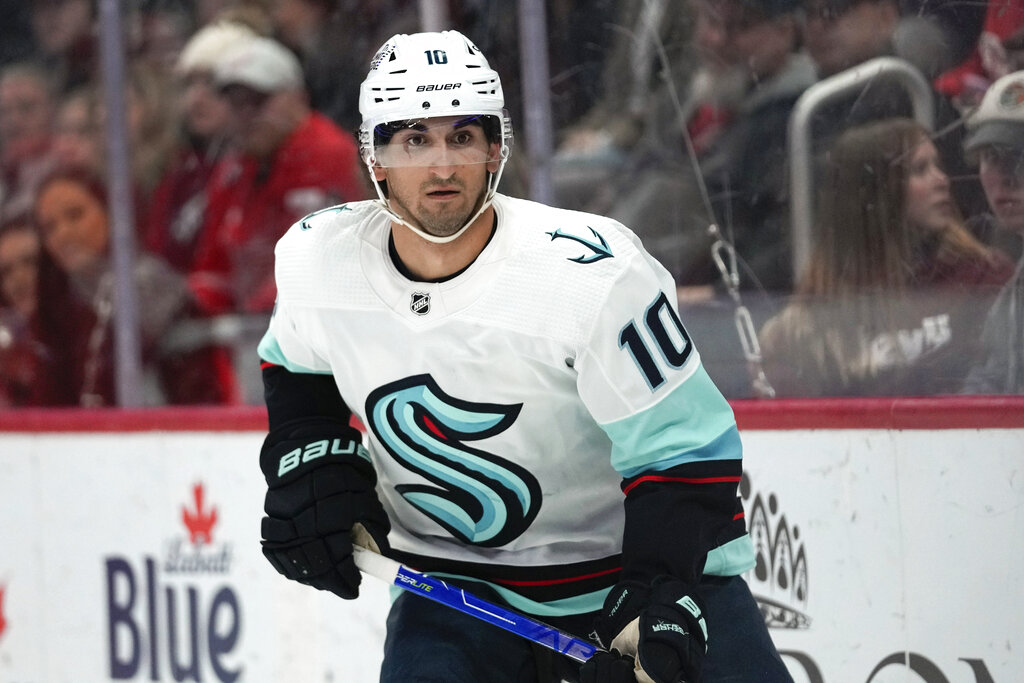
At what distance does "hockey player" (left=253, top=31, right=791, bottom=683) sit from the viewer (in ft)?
7.11

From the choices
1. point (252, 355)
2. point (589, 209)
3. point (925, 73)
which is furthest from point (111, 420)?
point (925, 73)

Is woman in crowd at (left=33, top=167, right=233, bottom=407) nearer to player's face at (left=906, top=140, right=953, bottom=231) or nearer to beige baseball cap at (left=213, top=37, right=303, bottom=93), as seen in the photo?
beige baseball cap at (left=213, top=37, right=303, bottom=93)

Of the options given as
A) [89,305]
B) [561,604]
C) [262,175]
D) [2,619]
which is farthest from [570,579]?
[2,619]

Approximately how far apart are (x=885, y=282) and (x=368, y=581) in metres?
1.42

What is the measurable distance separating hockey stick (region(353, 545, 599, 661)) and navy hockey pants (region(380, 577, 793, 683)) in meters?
0.03

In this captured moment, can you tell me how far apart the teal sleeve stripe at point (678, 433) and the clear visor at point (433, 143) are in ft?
1.65

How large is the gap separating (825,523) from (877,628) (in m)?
0.24

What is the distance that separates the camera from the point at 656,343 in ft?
7.17

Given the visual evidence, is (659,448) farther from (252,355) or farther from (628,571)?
(252,355)

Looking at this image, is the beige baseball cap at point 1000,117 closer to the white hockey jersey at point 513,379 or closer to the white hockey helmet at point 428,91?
the white hockey jersey at point 513,379

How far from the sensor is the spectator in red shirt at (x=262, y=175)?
12.4 feet

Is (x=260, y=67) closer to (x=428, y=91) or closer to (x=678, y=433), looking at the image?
(x=428, y=91)

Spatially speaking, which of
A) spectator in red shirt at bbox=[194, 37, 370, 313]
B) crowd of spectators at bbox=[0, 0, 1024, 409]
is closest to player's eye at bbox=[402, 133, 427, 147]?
crowd of spectators at bbox=[0, 0, 1024, 409]

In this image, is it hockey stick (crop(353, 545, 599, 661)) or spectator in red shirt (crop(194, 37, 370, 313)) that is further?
spectator in red shirt (crop(194, 37, 370, 313))
